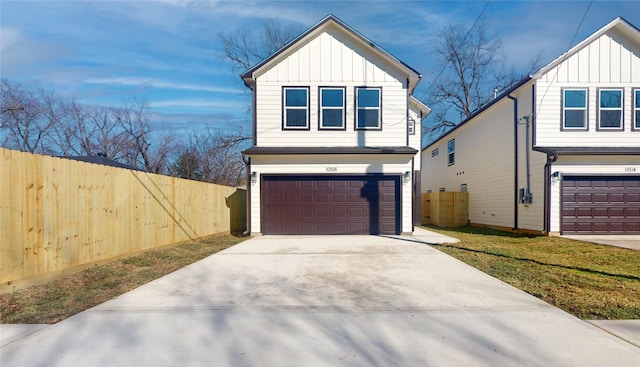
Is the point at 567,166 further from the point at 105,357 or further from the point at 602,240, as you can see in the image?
the point at 105,357

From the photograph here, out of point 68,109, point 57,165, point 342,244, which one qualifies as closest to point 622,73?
point 342,244

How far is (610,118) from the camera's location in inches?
A: 471

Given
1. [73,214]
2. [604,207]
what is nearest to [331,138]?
[73,214]

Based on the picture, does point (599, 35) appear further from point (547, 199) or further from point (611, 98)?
point (547, 199)

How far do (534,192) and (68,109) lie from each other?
96.2ft

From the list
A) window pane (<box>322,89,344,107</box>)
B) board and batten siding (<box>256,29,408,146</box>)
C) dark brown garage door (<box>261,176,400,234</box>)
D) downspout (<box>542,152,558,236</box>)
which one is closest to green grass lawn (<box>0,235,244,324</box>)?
dark brown garage door (<box>261,176,400,234</box>)

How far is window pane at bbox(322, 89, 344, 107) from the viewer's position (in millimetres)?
12227

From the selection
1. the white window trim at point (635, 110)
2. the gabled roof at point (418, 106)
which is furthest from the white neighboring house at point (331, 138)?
the white window trim at point (635, 110)

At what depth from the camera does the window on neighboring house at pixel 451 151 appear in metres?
19.4

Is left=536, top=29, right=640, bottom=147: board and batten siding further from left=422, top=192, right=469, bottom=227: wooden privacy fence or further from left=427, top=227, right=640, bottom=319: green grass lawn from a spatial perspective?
left=422, top=192, right=469, bottom=227: wooden privacy fence

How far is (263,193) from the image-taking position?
39.5 ft

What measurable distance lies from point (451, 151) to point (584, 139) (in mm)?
8109

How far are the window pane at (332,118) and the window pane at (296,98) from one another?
32.5 inches

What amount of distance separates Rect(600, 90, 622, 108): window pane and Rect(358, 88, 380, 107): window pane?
7.81 meters
